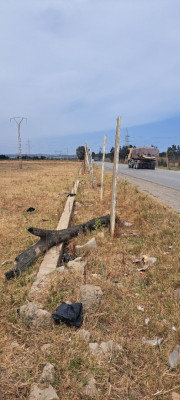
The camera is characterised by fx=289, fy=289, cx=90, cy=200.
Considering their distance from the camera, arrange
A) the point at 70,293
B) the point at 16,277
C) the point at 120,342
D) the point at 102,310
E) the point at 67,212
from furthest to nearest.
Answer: the point at 67,212 < the point at 16,277 < the point at 70,293 < the point at 102,310 < the point at 120,342

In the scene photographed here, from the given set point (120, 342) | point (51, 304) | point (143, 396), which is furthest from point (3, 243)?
point (143, 396)

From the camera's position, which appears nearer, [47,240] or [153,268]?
[153,268]

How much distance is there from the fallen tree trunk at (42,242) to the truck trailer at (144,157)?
1002 inches

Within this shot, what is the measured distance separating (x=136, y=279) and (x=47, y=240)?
162cm

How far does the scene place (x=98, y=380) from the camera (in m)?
2.28

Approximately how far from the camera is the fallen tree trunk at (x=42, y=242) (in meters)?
4.13

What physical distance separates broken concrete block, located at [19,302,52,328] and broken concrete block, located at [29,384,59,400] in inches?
29.2

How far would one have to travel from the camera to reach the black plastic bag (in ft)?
9.45

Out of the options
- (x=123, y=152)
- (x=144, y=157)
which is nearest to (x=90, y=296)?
(x=144, y=157)

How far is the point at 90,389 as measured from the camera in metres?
2.17

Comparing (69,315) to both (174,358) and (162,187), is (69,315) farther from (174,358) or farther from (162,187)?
(162,187)

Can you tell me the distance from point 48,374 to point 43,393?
150 millimetres

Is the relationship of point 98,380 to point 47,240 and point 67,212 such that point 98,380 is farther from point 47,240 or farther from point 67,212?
point 67,212

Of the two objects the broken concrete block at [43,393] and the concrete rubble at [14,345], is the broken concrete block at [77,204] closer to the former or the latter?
the concrete rubble at [14,345]
